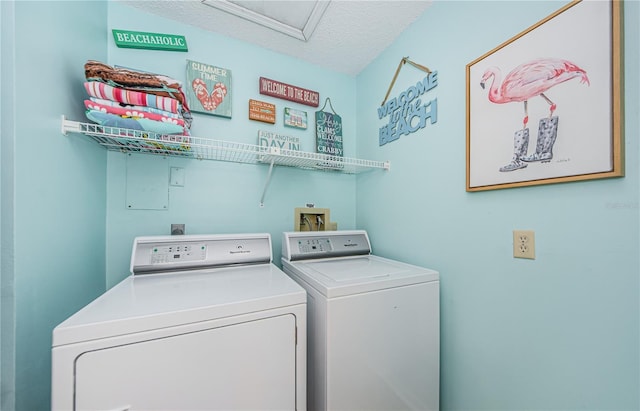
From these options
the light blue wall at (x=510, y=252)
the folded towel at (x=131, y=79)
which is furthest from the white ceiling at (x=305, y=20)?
the folded towel at (x=131, y=79)

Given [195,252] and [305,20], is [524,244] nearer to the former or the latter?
[195,252]

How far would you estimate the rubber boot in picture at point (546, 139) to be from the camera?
873 mm

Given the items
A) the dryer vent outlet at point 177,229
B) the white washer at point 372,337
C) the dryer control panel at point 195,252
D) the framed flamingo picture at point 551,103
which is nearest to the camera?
the framed flamingo picture at point 551,103

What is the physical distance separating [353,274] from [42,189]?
1.35 metres

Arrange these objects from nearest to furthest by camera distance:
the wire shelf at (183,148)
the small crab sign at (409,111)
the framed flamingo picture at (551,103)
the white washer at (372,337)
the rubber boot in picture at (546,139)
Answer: the framed flamingo picture at (551,103) < the rubber boot in picture at (546,139) < the white washer at (372,337) < the wire shelf at (183,148) < the small crab sign at (409,111)

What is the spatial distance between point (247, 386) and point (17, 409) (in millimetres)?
729

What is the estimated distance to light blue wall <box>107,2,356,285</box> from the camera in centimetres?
143

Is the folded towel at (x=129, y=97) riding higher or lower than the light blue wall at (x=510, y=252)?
higher

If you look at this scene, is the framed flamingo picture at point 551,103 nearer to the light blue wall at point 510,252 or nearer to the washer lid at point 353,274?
the light blue wall at point 510,252

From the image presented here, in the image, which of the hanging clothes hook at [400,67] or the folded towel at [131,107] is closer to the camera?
the folded towel at [131,107]

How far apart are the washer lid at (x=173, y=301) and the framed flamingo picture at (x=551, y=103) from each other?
1.08m

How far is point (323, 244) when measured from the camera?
1615mm

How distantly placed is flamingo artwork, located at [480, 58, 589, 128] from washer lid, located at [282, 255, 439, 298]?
34.3 inches

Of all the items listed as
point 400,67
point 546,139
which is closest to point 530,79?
point 546,139
